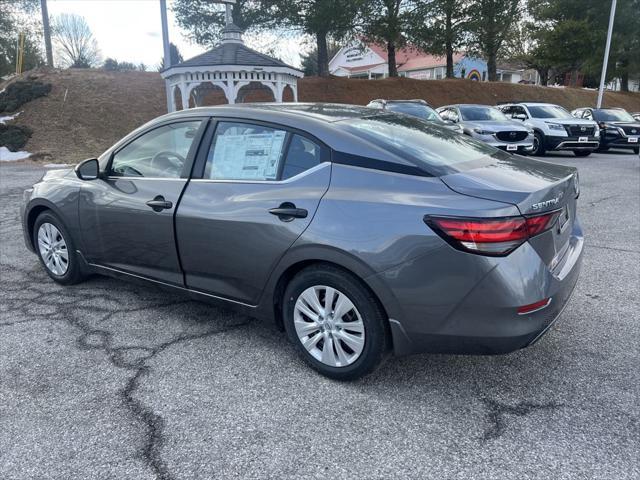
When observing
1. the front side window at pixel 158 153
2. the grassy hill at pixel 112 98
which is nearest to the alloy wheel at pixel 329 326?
the front side window at pixel 158 153

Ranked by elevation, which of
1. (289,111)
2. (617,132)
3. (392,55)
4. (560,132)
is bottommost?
(617,132)

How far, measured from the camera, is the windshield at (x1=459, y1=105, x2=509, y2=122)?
48.7 feet

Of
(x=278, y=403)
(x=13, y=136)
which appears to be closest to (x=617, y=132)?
(x=278, y=403)

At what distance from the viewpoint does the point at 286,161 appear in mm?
3180

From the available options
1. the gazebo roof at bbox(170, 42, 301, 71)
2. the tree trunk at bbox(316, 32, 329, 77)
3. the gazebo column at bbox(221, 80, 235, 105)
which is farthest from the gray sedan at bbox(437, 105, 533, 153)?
the tree trunk at bbox(316, 32, 329, 77)

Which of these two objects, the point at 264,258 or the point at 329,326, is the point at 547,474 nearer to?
the point at 329,326

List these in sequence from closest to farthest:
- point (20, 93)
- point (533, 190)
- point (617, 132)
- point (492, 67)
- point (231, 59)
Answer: point (533, 190), point (231, 59), point (617, 132), point (20, 93), point (492, 67)

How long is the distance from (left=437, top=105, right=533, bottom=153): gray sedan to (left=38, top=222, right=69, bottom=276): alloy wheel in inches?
446

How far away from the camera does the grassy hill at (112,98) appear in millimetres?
17266

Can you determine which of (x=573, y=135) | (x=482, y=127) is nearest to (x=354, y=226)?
(x=482, y=127)

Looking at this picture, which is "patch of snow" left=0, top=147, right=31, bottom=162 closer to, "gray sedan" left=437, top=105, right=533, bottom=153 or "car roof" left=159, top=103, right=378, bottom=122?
"gray sedan" left=437, top=105, right=533, bottom=153

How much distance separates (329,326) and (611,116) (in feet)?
60.1

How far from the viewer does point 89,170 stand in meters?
4.14

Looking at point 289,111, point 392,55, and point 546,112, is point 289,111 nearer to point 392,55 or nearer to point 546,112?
point 546,112
